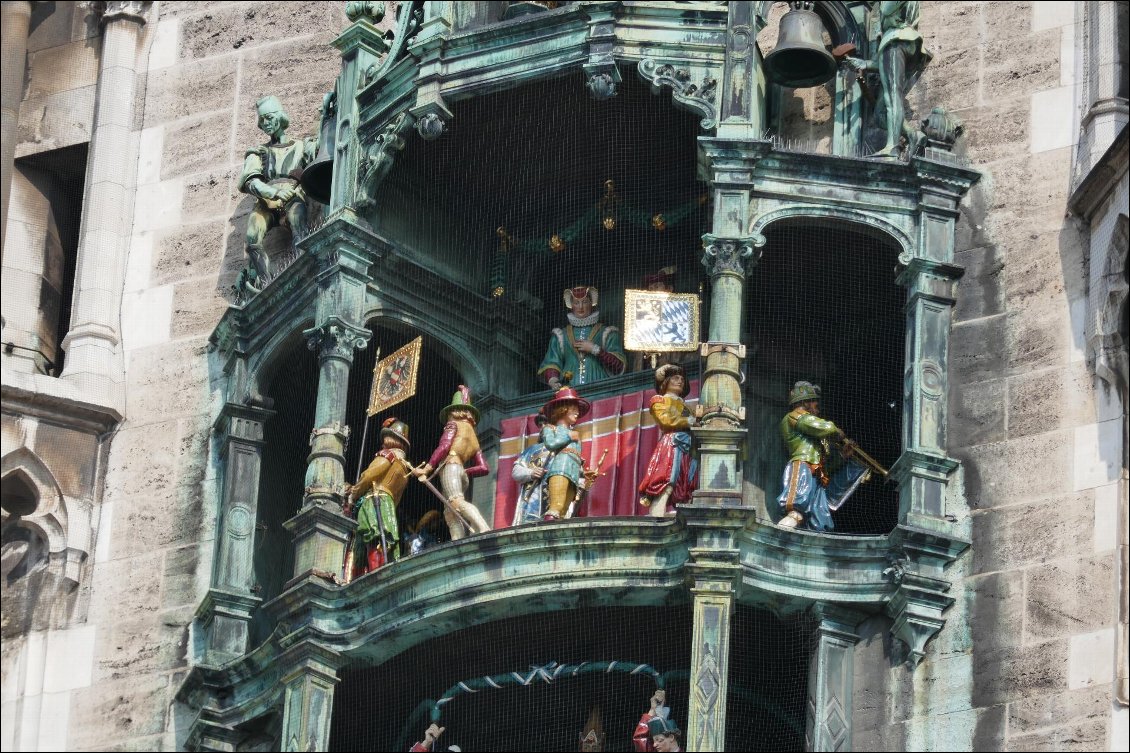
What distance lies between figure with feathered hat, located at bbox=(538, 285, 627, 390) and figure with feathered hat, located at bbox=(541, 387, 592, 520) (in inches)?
20.3

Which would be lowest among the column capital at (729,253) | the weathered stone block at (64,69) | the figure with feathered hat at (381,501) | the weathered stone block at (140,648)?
the weathered stone block at (140,648)

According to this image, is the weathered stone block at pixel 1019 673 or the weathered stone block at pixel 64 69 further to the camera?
the weathered stone block at pixel 64 69

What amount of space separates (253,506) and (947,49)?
576 cm

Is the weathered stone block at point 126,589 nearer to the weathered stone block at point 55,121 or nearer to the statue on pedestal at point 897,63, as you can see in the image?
the weathered stone block at point 55,121

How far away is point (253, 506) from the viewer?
26.5m

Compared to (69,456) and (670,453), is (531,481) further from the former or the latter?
(69,456)

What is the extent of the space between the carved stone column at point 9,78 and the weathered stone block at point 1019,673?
8142mm

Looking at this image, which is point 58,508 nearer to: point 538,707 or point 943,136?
point 538,707

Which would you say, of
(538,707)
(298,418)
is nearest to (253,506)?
(298,418)

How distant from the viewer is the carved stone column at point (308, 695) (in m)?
24.6

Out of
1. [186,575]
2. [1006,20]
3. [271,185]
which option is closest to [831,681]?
[186,575]

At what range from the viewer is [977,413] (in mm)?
24891

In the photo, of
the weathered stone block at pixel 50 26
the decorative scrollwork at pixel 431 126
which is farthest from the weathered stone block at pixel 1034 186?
the weathered stone block at pixel 50 26

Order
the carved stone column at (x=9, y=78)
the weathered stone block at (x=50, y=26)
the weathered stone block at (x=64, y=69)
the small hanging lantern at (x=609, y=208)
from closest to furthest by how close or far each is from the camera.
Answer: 1. the small hanging lantern at (x=609, y=208)
2. the carved stone column at (x=9, y=78)
3. the weathered stone block at (x=64, y=69)
4. the weathered stone block at (x=50, y=26)
